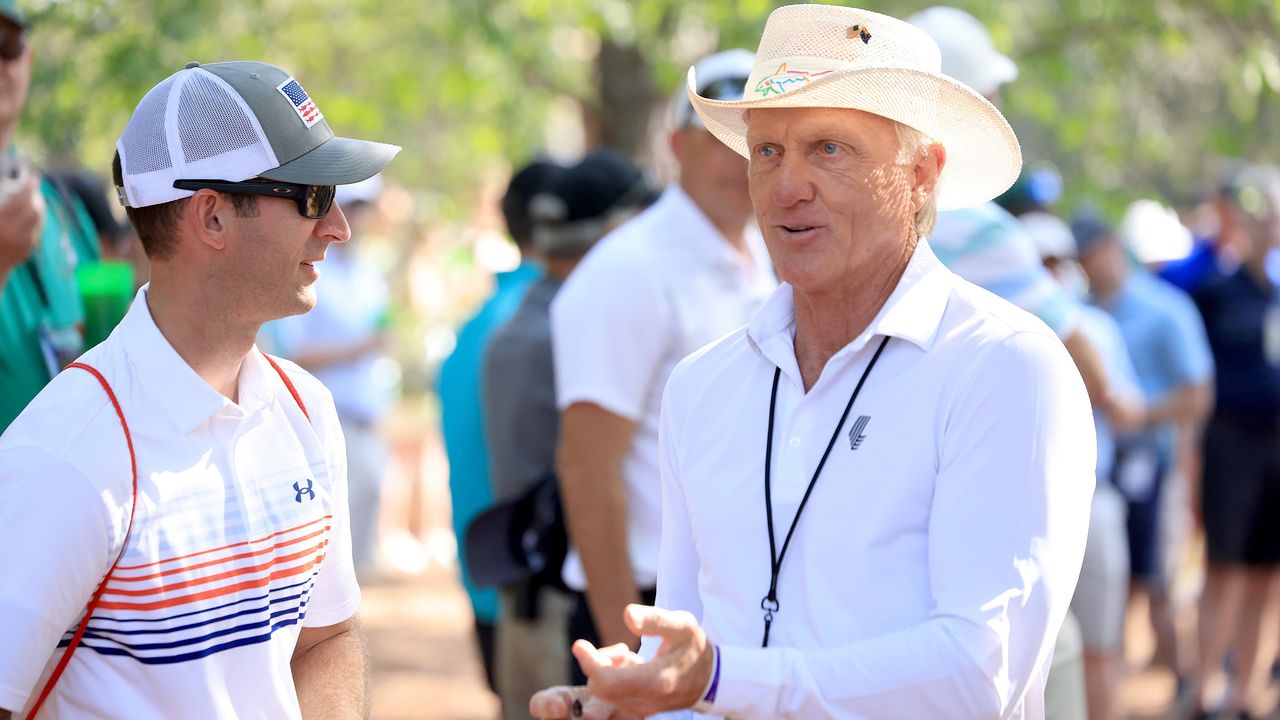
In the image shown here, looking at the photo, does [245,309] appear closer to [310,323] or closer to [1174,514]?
[310,323]

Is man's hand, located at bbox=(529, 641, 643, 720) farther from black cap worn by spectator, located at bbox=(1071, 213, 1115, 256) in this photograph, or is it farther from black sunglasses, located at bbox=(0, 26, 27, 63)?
black cap worn by spectator, located at bbox=(1071, 213, 1115, 256)

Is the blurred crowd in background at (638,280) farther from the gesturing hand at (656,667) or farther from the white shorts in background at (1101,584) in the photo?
the gesturing hand at (656,667)

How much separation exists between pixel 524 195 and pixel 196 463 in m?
3.42

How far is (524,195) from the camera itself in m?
5.80

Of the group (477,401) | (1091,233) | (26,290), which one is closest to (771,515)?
(26,290)

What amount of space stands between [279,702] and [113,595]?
0.37m

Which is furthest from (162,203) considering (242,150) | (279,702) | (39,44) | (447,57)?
(447,57)

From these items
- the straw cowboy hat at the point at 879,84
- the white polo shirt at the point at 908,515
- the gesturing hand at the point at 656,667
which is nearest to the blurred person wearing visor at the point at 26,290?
the straw cowboy hat at the point at 879,84

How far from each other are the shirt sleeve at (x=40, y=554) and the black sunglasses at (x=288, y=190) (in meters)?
0.52

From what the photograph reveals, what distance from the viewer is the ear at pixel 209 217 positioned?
2.55m

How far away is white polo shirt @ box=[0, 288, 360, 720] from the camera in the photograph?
2287 millimetres

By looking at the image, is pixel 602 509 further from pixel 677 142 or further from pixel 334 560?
pixel 334 560

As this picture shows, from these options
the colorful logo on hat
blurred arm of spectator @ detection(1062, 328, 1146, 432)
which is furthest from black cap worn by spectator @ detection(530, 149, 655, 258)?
the colorful logo on hat

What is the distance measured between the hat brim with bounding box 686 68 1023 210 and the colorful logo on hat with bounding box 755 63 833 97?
1.1 inches
